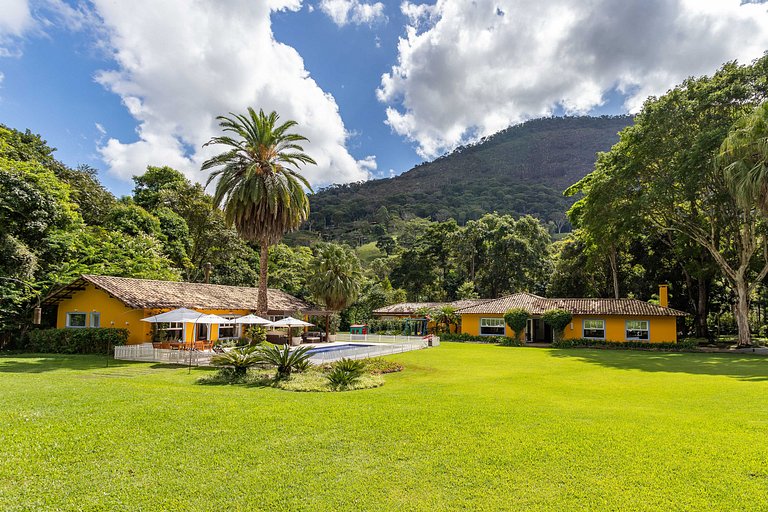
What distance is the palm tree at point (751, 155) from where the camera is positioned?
21234 mm

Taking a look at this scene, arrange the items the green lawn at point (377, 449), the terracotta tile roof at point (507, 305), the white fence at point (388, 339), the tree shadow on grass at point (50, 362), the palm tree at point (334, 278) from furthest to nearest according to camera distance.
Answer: the terracotta tile roof at point (507, 305) < the palm tree at point (334, 278) < the white fence at point (388, 339) < the tree shadow on grass at point (50, 362) < the green lawn at point (377, 449)

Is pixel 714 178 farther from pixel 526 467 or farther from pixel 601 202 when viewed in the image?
pixel 526 467

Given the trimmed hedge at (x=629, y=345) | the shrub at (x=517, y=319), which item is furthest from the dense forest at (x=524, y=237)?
the shrub at (x=517, y=319)

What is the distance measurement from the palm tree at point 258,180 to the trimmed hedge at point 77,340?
Result: 7.61 meters

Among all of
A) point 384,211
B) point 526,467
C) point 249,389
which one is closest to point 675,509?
point 526,467

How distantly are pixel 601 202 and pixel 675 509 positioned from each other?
98.5ft

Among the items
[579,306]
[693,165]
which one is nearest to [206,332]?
[579,306]

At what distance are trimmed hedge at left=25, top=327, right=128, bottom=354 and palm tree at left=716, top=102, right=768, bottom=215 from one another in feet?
105

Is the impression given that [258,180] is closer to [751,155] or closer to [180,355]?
[180,355]

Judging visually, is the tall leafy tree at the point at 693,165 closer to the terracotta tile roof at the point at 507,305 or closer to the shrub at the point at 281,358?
the terracotta tile roof at the point at 507,305

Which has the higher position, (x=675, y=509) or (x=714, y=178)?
(x=714, y=178)

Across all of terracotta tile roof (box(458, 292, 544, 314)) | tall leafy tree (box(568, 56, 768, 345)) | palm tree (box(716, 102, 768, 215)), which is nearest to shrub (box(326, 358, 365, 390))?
palm tree (box(716, 102, 768, 215))

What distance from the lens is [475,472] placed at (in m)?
6.05

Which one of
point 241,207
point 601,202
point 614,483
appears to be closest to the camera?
point 614,483
